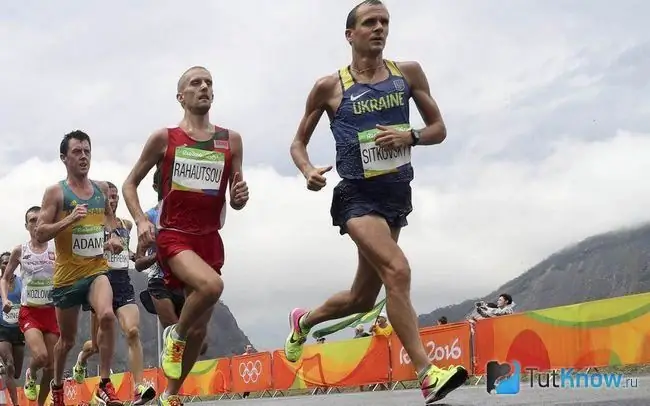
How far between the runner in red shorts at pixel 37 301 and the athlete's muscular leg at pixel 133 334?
146 centimetres

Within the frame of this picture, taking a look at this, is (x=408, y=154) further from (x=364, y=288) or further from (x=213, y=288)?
(x=213, y=288)

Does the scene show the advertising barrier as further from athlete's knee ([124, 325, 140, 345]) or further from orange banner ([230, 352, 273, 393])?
athlete's knee ([124, 325, 140, 345])

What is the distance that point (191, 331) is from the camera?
629 centimetres

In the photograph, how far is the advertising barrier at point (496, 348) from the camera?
1187 cm

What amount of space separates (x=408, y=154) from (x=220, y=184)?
1.50 meters

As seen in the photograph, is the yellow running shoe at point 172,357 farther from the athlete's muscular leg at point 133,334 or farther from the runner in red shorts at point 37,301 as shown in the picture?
the runner in red shorts at point 37,301

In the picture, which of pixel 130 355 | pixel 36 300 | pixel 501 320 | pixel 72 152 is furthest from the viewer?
pixel 501 320

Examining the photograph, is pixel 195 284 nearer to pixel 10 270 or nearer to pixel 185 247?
pixel 185 247

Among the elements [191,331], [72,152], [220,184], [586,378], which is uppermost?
[72,152]

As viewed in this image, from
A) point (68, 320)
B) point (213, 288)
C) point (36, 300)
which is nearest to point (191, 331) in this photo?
point (213, 288)

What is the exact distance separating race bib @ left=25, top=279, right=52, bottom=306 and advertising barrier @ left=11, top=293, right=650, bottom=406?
6.36 feet

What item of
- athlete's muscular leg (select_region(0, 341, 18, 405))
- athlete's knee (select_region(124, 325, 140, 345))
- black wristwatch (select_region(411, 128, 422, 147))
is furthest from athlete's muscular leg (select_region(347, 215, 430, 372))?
athlete's muscular leg (select_region(0, 341, 18, 405))

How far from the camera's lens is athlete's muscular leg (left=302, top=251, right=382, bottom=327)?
241 inches

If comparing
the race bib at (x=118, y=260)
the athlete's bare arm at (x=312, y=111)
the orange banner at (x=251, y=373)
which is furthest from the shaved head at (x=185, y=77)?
the orange banner at (x=251, y=373)
